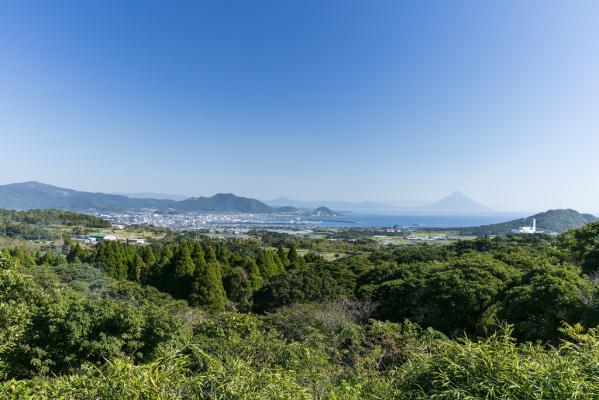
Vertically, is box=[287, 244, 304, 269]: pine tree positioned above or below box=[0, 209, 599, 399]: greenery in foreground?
below

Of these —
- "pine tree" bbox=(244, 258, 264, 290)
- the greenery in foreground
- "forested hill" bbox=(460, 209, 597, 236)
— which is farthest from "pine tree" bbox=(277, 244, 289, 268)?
"forested hill" bbox=(460, 209, 597, 236)

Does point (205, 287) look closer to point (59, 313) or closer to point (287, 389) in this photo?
point (59, 313)

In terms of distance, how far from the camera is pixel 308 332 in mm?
9836

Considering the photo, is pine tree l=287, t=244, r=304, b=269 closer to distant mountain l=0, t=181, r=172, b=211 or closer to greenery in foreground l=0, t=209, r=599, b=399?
greenery in foreground l=0, t=209, r=599, b=399

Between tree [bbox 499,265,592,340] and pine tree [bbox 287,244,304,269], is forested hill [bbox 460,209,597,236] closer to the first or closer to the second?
pine tree [bbox 287,244,304,269]

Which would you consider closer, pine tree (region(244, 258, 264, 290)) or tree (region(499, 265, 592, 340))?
tree (region(499, 265, 592, 340))

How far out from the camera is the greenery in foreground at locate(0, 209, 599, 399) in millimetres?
2990

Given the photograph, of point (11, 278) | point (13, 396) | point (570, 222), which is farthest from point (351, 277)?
point (570, 222)

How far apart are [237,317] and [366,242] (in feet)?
176

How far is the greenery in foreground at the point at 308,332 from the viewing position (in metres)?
2.99

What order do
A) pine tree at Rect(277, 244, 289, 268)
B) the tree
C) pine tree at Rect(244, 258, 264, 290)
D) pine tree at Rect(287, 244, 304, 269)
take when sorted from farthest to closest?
pine tree at Rect(277, 244, 289, 268)
pine tree at Rect(287, 244, 304, 269)
pine tree at Rect(244, 258, 264, 290)
the tree

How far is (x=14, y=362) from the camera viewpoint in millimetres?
7043

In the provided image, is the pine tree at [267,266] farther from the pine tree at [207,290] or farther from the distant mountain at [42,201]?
the distant mountain at [42,201]

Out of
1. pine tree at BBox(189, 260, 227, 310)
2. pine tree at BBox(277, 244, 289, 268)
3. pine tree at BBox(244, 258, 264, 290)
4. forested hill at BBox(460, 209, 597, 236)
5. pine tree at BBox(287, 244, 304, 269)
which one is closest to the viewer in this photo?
pine tree at BBox(189, 260, 227, 310)
